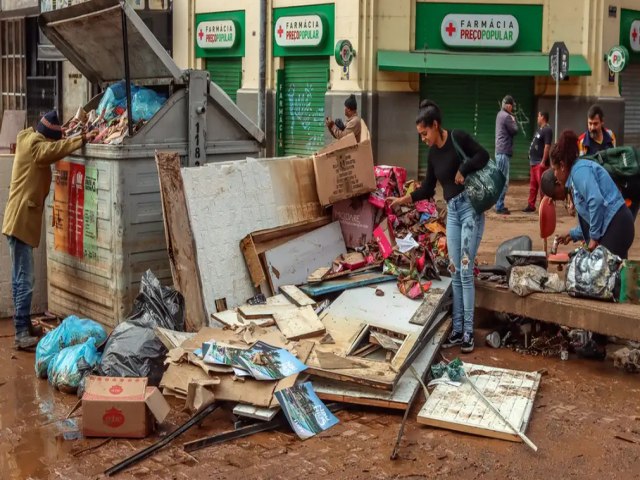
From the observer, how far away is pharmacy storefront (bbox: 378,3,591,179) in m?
19.1

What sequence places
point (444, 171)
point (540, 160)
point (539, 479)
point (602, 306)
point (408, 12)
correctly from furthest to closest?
point (408, 12), point (540, 160), point (444, 171), point (602, 306), point (539, 479)

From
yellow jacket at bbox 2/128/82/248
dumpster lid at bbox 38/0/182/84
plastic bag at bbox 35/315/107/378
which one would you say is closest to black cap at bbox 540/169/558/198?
dumpster lid at bbox 38/0/182/84

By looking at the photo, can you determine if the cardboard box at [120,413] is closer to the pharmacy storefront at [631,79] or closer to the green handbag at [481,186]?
the green handbag at [481,186]

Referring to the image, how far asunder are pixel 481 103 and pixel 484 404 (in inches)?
592

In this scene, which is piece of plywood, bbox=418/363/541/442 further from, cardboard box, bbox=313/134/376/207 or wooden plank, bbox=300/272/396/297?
cardboard box, bbox=313/134/376/207

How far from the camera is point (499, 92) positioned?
20141mm

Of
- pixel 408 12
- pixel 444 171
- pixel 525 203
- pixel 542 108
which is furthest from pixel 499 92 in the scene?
pixel 444 171

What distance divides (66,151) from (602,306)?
174 inches

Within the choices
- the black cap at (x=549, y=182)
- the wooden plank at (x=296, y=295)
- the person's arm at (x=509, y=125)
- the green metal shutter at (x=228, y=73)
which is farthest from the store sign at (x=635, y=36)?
the wooden plank at (x=296, y=295)

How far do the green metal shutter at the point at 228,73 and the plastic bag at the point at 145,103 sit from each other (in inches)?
587

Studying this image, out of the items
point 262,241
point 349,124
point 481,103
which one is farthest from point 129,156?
point 481,103

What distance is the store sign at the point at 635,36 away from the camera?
20.7 metres

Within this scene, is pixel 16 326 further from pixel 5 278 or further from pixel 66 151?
pixel 66 151

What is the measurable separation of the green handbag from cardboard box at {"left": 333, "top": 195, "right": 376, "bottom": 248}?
119 cm
